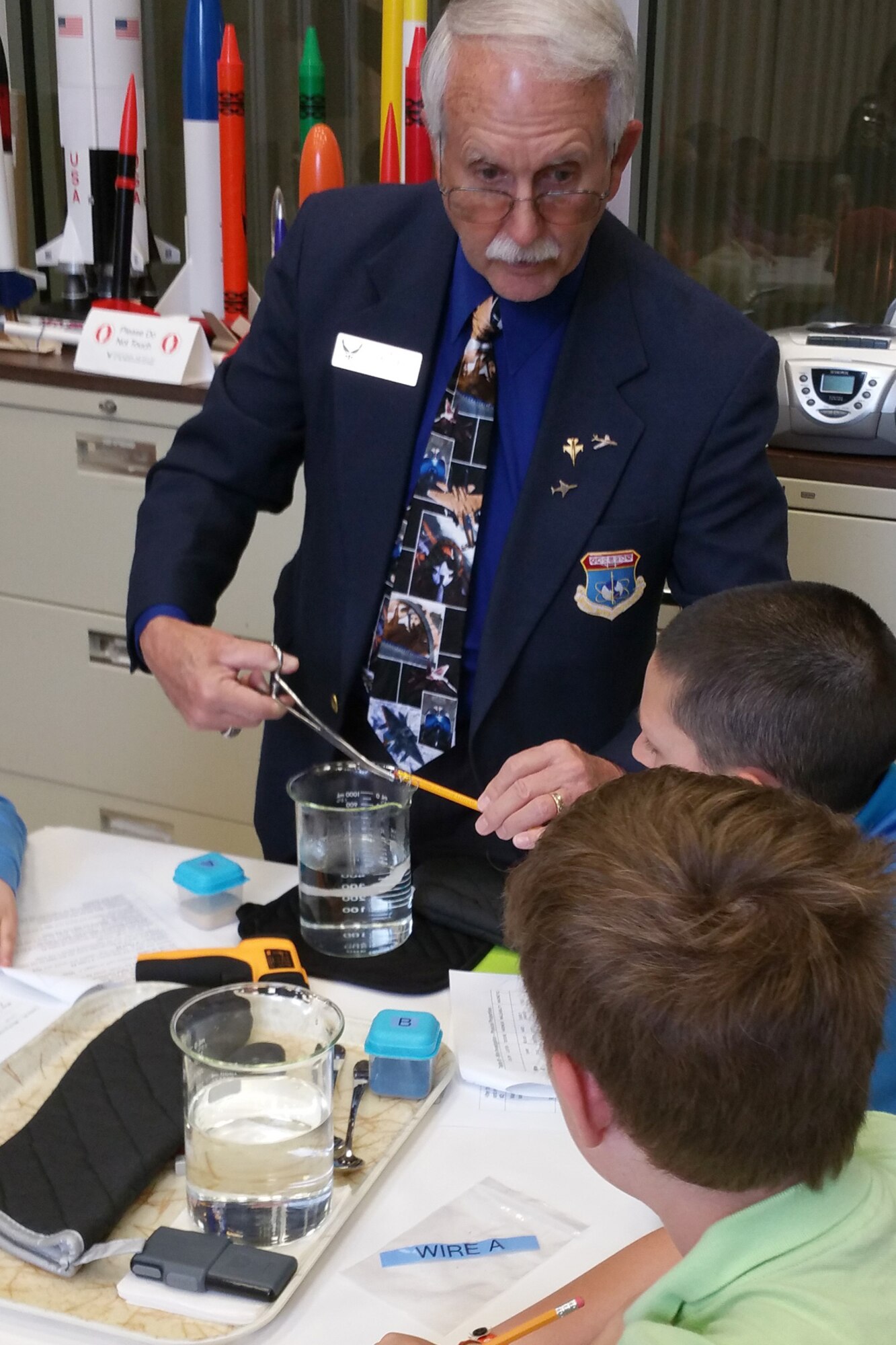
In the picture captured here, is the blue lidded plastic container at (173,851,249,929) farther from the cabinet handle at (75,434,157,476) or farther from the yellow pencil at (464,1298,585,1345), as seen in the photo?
the cabinet handle at (75,434,157,476)

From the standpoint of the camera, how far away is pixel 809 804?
2.56ft

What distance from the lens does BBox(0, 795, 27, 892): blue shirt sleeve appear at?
4.49 feet

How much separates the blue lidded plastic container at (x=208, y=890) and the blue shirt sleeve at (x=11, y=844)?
0.55 feet

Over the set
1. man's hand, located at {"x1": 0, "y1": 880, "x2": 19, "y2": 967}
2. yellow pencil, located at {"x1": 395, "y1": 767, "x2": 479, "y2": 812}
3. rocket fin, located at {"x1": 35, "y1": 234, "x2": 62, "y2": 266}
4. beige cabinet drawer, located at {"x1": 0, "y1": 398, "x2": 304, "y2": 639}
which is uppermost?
rocket fin, located at {"x1": 35, "y1": 234, "x2": 62, "y2": 266}

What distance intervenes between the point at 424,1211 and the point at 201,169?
2.07 m

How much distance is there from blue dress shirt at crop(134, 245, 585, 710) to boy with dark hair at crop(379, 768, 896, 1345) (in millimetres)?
803

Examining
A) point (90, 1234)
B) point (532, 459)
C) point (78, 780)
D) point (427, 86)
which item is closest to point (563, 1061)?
point (90, 1234)

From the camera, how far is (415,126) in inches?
92.0

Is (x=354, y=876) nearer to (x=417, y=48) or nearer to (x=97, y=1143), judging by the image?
(x=97, y=1143)

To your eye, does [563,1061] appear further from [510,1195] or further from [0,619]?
[0,619]

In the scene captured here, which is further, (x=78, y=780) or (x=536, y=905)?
(x=78, y=780)

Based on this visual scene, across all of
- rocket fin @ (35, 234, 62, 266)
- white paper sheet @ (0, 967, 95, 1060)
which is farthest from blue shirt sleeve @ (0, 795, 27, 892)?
rocket fin @ (35, 234, 62, 266)

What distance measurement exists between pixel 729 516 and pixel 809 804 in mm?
Answer: 764

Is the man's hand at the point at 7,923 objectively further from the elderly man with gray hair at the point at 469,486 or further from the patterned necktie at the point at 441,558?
the patterned necktie at the point at 441,558
